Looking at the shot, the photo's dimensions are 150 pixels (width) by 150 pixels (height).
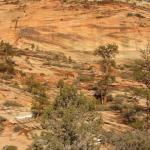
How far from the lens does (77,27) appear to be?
2191 inches

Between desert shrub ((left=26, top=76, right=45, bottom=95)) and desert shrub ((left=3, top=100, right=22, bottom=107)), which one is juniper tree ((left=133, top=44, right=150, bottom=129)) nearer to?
desert shrub ((left=26, top=76, right=45, bottom=95))

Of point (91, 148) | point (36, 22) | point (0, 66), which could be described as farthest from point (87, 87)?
point (91, 148)

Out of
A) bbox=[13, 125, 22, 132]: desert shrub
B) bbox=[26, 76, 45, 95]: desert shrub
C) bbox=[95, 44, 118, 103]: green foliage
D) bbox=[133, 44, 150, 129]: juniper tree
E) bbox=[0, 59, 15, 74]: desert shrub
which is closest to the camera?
bbox=[13, 125, 22, 132]: desert shrub

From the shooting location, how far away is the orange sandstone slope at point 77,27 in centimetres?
5359

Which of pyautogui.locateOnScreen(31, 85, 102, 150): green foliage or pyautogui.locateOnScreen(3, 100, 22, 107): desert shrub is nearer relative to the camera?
pyautogui.locateOnScreen(31, 85, 102, 150): green foliage

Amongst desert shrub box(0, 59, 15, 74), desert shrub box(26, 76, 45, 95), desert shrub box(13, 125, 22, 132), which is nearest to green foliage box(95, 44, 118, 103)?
desert shrub box(26, 76, 45, 95)

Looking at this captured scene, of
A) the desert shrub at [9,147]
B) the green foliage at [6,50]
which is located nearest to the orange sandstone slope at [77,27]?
the green foliage at [6,50]

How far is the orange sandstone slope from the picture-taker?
5359 cm

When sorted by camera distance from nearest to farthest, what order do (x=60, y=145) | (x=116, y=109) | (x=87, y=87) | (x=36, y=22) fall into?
(x=60, y=145) < (x=116, y=109) < (x=87, y=87) < (x=36, y=22)

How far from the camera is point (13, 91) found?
34.7m

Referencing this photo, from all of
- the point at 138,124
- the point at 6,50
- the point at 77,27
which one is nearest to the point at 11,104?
the point at 138,124

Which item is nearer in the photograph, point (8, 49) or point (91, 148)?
point (91, 148)

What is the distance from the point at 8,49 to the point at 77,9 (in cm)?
1302

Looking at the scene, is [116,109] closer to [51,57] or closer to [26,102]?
[26,102]
